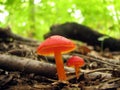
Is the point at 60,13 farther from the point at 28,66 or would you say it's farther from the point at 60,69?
the point at 60,69

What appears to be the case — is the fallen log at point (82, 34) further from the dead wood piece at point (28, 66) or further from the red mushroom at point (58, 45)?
the red mushroom at point (58, 45)

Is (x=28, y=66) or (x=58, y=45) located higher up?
(x=58, y=45)

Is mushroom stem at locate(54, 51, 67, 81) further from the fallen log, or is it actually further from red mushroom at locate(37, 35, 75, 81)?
the fallen log

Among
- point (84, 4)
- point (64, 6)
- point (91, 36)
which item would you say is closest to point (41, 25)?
point (64, 6)

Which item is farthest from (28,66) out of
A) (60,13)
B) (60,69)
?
(60,13)

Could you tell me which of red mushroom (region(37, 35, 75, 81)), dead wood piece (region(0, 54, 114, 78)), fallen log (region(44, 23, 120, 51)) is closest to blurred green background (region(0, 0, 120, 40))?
fallen log (region(44, 23, 120, 51))
